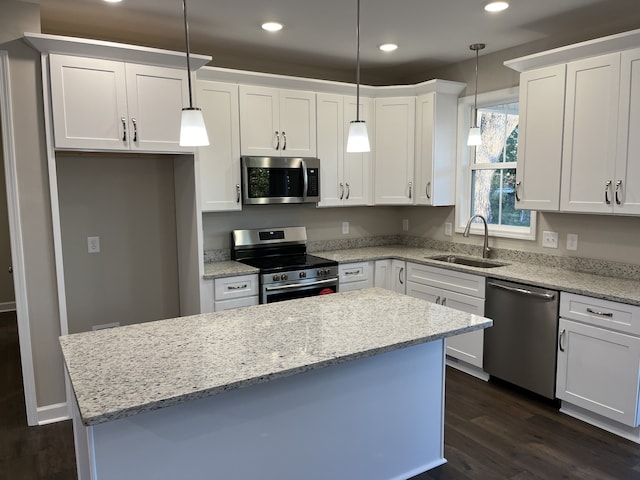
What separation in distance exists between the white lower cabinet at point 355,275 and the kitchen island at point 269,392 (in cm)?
148

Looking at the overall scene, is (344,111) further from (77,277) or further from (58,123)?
(77,277)

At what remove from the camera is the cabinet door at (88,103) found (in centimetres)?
286

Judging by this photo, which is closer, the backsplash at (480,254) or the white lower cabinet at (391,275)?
the backsplash at (480,254)

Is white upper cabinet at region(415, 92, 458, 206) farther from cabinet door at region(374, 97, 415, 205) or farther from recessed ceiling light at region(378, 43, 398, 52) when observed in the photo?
recessed ceiling light at region(378, 43, 398, 52)

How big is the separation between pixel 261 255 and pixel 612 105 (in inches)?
111

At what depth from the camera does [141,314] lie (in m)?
3.83

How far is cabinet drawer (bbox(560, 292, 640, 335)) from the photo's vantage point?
105 inches

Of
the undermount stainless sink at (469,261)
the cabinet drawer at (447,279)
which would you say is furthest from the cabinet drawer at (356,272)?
the undermount stainless sink at (469,261)

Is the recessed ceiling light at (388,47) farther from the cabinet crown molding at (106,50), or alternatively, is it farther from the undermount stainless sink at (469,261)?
the undermount stainless sink at (469,261)

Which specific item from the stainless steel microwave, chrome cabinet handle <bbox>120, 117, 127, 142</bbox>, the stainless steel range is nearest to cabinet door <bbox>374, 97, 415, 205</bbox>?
the stainless steel microwave

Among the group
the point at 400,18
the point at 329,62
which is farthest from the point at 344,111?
the point at 400,18

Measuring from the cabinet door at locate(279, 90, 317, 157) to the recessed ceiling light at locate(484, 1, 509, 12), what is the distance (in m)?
1.60

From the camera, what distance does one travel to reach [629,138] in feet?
9.34

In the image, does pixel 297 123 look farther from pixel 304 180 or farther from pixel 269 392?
pixel 269 392
